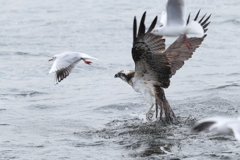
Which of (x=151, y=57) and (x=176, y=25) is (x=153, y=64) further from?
(x=176, y=25)

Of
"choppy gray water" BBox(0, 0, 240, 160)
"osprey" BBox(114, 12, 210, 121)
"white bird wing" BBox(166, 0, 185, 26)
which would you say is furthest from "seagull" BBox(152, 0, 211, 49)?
"choppy gray water" BBox(0, 0, 240, 160)

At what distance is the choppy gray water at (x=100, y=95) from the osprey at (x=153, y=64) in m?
0.41

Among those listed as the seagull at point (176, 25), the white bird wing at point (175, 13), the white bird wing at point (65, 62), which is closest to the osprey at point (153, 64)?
the seagull at point (176, 25)

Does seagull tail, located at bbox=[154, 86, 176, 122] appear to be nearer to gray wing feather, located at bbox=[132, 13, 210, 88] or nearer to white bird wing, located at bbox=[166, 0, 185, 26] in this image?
gray wing feather, located at bbox=[132, 13, 210, 88]

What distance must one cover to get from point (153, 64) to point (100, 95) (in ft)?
8.44

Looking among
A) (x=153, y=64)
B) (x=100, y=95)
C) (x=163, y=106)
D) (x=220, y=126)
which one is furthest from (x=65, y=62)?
(x=220, y=126)

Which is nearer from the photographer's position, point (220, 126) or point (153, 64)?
point (220, 126)

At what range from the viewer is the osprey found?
6573 mm

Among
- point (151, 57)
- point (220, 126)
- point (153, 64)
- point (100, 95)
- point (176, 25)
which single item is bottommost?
point (100, 95)

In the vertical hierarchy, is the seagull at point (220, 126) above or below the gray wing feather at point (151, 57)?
below

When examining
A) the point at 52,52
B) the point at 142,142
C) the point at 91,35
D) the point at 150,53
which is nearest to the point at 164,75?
the point at 150,53

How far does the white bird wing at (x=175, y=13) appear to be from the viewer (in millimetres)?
6243

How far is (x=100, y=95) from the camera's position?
938 cm

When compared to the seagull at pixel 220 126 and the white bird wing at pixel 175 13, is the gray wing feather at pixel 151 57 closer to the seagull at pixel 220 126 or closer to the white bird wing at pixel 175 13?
the white bird wing at pixel 175 13
